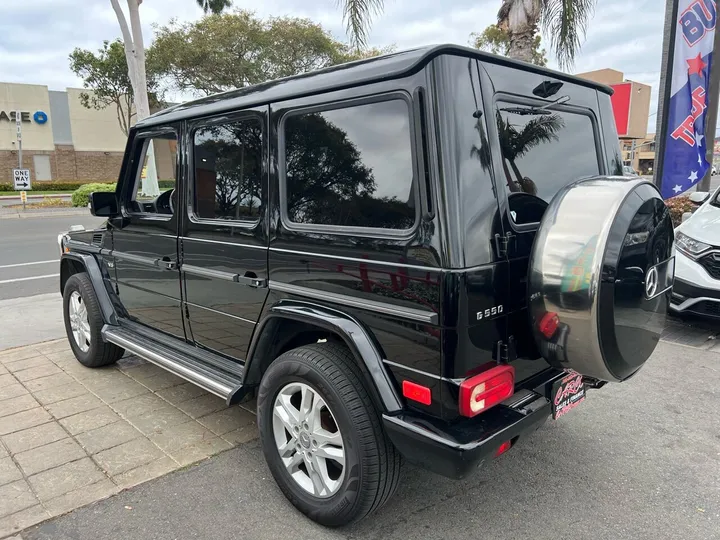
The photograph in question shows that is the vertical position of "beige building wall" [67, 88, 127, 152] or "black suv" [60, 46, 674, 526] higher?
"beige building wall" [67, 88, 127, 152]

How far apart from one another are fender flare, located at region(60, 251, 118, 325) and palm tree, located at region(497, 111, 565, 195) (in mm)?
3308

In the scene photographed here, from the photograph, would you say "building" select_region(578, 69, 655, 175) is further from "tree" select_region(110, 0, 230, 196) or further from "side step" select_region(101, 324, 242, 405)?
"side step" select_region(101, 324, 242, 405)

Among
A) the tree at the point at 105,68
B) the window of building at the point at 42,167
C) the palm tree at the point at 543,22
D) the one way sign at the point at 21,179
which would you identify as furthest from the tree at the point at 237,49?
the palm tree at the point at 543,22

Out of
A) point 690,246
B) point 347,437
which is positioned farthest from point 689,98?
point 347,437

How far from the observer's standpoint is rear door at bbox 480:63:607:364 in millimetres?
2252

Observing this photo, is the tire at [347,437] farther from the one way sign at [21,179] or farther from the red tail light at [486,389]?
the one way sign at [21,179]

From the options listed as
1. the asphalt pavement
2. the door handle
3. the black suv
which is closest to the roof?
the black suv

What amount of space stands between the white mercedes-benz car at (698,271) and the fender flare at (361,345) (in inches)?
170

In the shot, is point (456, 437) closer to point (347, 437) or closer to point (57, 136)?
point (347, 437)

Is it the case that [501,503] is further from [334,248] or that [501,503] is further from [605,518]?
[334,248]

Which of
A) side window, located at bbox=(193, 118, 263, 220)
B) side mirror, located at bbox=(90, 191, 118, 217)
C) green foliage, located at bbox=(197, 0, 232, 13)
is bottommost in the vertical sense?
side mirror, located at bbox=(90, 191, 118, 217)

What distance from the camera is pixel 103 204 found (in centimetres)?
400

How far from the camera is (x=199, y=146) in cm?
327

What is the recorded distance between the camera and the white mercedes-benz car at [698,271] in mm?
5121
